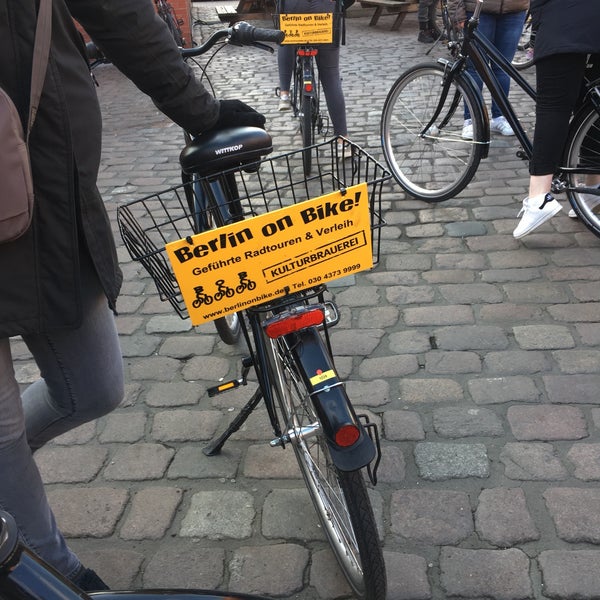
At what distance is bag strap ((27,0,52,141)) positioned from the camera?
129 centimetres

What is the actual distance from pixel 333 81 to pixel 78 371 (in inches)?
160

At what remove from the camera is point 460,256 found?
3.76 meters

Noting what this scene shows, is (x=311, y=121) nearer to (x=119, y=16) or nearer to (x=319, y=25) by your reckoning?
(x=319, y=25)

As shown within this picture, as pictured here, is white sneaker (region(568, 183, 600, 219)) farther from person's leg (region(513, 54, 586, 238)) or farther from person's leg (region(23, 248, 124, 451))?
person's leg (region(23, 248, 124, 451))

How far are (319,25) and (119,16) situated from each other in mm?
3667

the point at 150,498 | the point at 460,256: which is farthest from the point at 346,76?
the point at 150,498

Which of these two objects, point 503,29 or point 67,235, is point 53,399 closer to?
point 67,235

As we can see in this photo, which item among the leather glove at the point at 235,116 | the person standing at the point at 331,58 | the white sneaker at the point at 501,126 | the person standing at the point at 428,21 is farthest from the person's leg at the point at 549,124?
the person standing at the point at 428,21

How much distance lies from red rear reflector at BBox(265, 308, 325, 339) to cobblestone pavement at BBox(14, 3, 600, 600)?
2.85ft

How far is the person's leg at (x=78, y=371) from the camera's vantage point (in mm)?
1586

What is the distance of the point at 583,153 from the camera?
370cm

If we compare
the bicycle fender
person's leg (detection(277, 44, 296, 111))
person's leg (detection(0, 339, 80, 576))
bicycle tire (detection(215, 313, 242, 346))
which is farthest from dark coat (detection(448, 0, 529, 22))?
person's leg (detection(0, 339, 80, 576))

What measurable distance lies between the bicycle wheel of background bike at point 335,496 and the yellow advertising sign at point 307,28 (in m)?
3.66

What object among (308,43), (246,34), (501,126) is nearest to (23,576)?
(246,34)
